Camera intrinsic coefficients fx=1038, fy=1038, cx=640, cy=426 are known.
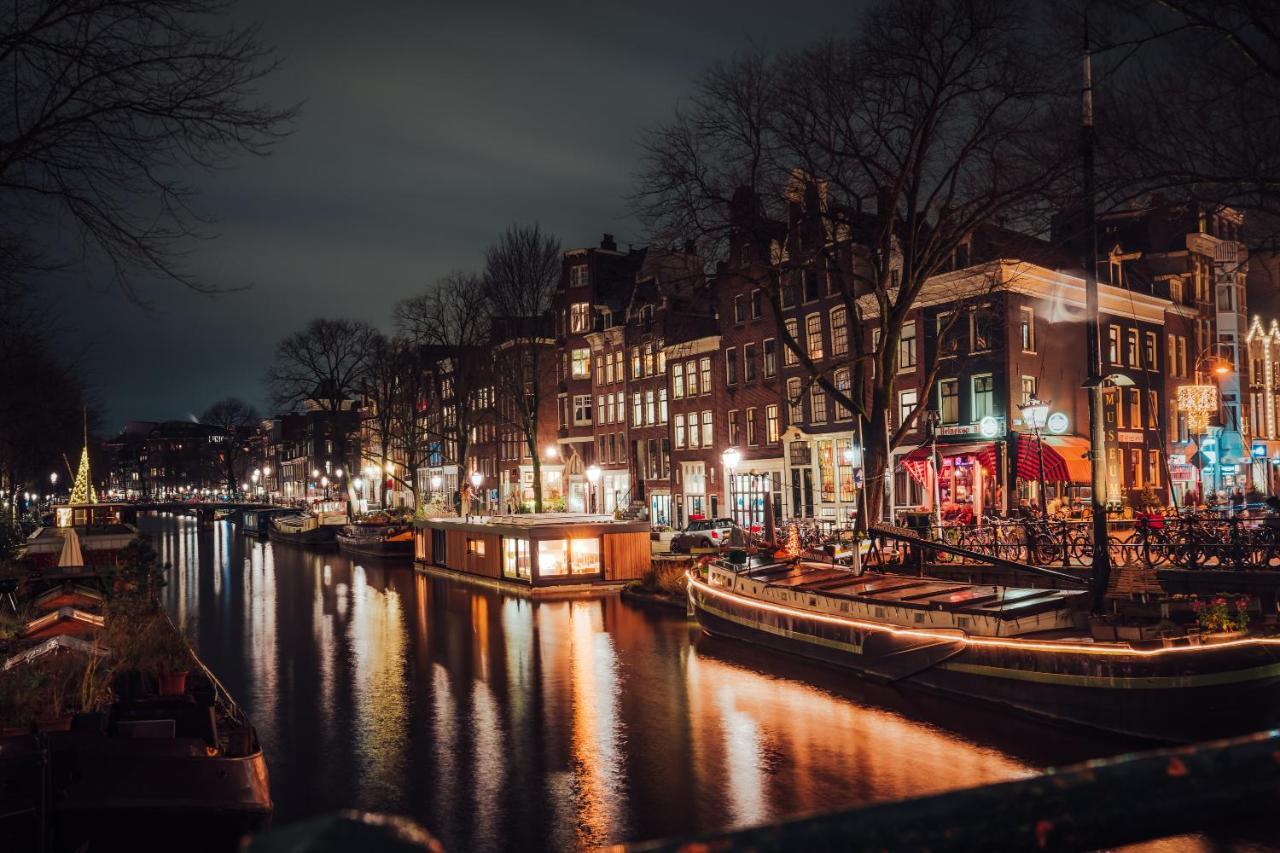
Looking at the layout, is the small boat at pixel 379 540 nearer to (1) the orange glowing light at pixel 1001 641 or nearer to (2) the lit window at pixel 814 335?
(2) the lit window at pixel 814 335

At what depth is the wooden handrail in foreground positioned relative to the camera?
131 cm

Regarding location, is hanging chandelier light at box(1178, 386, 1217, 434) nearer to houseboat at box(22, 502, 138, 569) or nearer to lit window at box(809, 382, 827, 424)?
lit window at box(809, 382, 827, 424)

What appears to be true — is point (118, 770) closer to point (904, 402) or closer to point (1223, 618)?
point (1223, 618)

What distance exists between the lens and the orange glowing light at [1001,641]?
1527 cm

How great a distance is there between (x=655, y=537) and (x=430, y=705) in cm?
2700

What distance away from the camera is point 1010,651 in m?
17.7

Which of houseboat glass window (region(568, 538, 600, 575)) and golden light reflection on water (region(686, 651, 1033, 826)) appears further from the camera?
houseboat glass window (region(568, 538, 600, 575))

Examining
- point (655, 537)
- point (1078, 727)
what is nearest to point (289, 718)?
point (1078, 727)

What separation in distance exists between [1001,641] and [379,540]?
4523 centimetres

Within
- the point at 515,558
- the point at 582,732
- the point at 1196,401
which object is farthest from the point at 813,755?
the point at 1196,401

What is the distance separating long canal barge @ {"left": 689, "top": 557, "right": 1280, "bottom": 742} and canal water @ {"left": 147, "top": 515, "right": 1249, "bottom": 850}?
1.77 ft

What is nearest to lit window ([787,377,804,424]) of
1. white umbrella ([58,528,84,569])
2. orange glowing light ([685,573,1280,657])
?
orange glowing light ([685,573,1280,657])

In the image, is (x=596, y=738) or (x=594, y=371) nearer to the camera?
(x=596, y=738)

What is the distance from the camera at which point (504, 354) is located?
2275 inches
